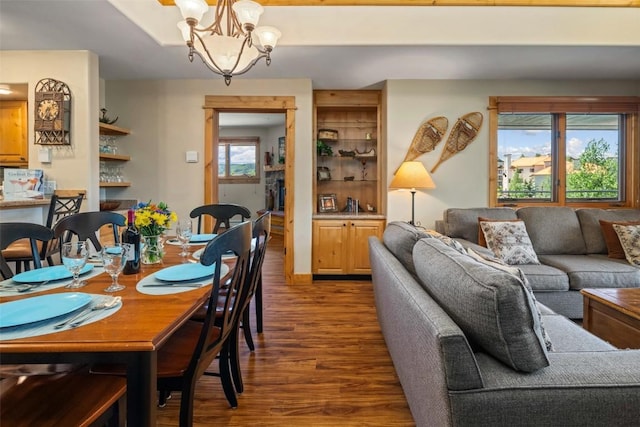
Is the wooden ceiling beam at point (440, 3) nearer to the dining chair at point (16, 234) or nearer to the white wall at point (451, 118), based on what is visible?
the white wall at point (451, 118)

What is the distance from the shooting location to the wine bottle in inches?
59.7

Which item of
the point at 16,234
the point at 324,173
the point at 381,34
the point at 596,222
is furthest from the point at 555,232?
the point at 16,234

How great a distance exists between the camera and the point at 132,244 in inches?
59.9

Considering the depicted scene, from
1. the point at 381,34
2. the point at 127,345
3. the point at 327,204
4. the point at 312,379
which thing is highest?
the point at 381,34

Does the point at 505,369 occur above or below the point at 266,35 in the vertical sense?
below

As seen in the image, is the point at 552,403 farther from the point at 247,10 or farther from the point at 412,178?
the point at 412,178

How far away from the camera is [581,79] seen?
12.8 feet

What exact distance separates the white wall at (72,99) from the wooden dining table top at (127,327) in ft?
8.20

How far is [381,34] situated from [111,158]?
126 inches

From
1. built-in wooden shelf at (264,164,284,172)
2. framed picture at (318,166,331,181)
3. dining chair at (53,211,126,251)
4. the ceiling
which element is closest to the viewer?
dining chair at (53,211,126,251)

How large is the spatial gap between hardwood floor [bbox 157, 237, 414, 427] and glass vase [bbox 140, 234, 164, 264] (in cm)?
78

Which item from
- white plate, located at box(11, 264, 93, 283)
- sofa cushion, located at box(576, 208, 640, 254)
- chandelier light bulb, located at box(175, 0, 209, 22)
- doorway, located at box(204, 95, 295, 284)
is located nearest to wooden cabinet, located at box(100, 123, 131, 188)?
doorway, located at box(204, 95, 295, 284)

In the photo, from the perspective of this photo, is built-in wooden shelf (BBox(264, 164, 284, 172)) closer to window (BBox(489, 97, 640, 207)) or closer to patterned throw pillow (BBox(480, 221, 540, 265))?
window (BBox(489, 97, 640, 207))

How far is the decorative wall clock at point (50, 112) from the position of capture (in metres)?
3.18
